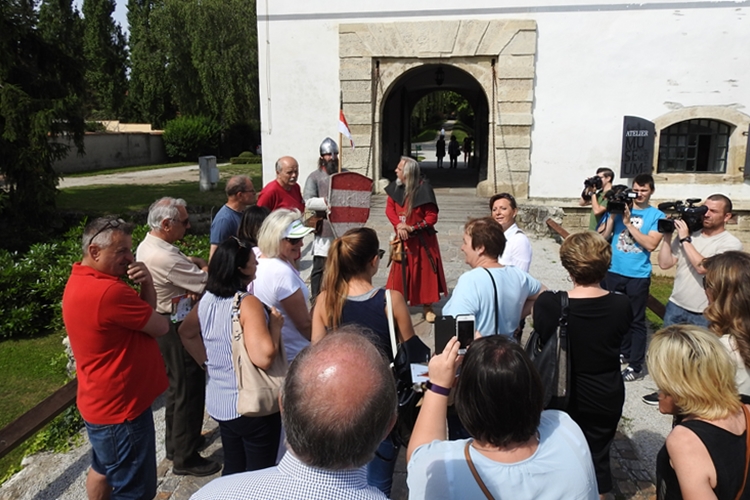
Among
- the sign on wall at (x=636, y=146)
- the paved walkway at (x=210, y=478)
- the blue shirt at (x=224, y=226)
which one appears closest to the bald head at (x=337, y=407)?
the paved walkway at (x=210, y=478)

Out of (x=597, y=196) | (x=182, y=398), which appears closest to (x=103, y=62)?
(x=597, y=196)

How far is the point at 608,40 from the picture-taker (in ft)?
37.0

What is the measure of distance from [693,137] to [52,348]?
12131 mm

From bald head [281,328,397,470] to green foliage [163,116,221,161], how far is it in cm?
3084

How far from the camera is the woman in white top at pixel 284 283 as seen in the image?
321 cm

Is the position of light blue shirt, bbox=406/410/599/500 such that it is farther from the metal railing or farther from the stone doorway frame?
the stone doorway frame

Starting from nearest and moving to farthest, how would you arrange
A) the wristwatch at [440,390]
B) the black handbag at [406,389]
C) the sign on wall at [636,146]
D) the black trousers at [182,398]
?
the wristwatch at [440,390]
the black handbag at [406,389]
the black trousers at [182,398]
the sign on wall at [636,146]

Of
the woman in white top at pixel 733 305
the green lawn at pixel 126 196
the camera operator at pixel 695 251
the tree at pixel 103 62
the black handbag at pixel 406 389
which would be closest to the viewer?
the black handbag at pixel 406 389

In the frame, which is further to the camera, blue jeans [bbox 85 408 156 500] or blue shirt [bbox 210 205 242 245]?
blue shirt [bbox 210 205 242 245]

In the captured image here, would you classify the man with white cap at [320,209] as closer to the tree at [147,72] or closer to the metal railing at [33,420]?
the metal railing at [33,420]

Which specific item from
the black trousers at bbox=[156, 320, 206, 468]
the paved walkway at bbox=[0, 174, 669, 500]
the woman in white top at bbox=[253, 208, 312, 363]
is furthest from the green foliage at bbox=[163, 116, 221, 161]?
the woman in white top at bbox=[253, 208, 312, 363]

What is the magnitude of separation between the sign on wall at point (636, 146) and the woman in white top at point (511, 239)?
8.25m

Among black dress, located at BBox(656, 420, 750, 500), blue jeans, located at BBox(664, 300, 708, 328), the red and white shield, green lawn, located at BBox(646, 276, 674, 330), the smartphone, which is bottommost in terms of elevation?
green lawn, located at BBox(646, 276, 674, 330)

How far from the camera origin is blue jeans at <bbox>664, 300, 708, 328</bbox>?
13.7 ft
